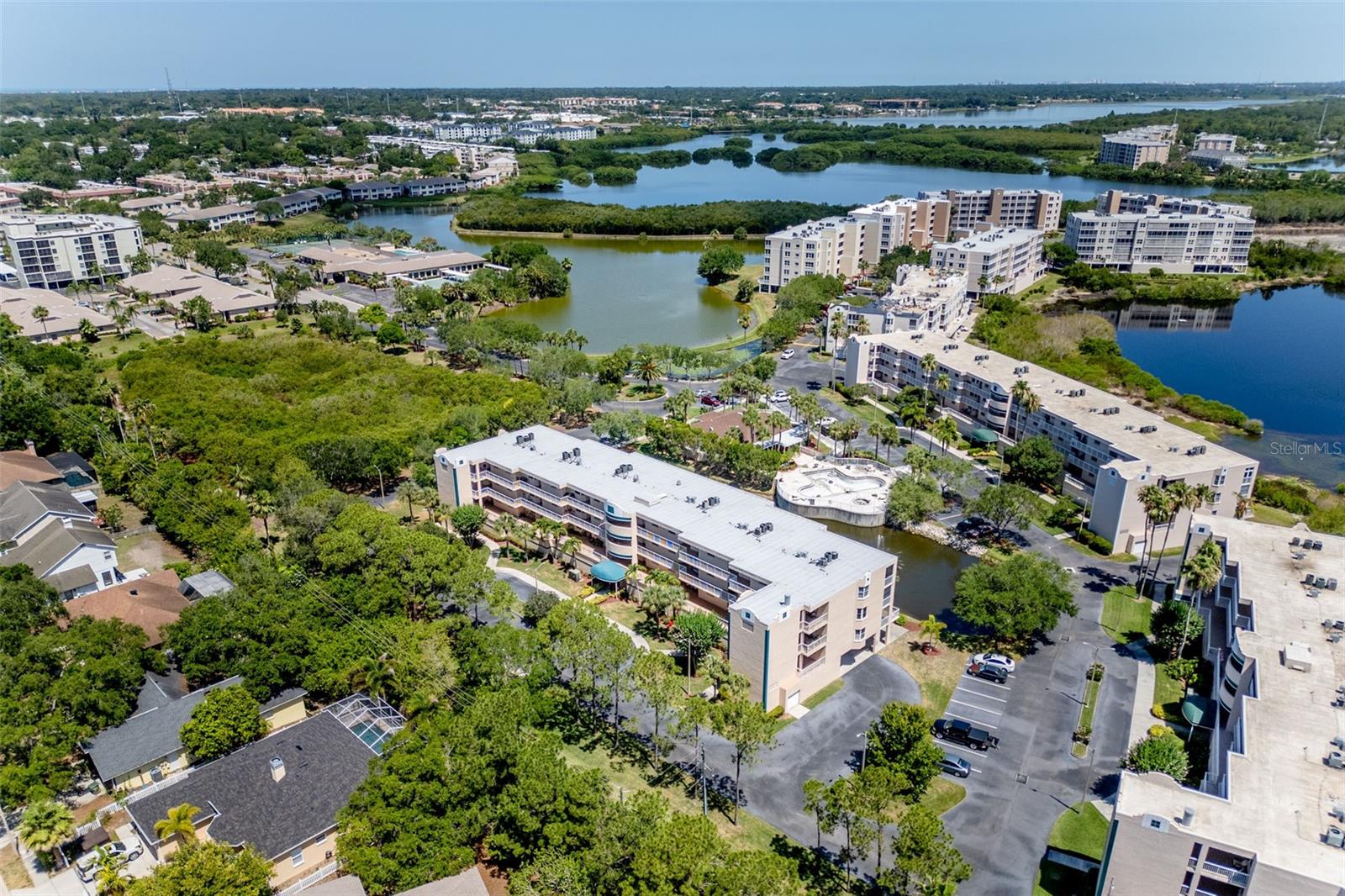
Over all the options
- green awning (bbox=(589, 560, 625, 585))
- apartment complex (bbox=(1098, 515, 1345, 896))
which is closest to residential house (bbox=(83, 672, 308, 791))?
green awning (bbox=(589, 560, 625, 585))

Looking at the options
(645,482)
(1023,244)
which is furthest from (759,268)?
(645,482)

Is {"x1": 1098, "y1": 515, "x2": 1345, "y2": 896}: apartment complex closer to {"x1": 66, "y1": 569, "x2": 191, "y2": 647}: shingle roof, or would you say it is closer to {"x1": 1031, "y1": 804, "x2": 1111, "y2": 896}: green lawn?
{"x1": 1031, "y1": 804, "x2": 1111, "y2": 896}: green lawn

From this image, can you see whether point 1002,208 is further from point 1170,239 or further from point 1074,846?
point 1074,846

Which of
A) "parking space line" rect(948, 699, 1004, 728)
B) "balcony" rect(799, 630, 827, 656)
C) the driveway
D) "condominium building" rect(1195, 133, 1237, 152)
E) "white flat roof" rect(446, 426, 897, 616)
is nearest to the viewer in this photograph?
the driveway

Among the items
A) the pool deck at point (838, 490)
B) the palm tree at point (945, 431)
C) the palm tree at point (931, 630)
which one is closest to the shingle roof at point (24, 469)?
the pool deck at point (838, 490)

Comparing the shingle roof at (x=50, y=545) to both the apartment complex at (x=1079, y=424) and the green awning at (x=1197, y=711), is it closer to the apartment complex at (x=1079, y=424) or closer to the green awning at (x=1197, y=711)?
the green awning at (x=1197, y=711)

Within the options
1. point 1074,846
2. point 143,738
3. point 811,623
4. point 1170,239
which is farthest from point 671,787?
point 1170,239

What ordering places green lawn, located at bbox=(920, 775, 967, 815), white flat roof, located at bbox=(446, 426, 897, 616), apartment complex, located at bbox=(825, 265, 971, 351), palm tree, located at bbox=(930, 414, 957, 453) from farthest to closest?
apartment complex, located at bbox=(825, 265, 971, 351) → palm tree, located at bbox=(930, 414, 957, 453) → white flat roof, located at bbox=(446, 426, 897, 616) → green lawn, located at bbox=(920, 775, 967, 815)

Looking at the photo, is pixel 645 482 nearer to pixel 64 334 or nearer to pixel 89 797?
pixel 89 797
